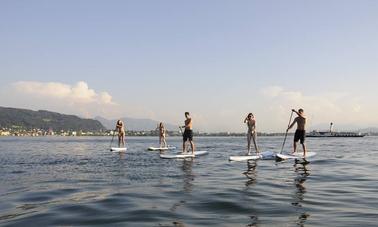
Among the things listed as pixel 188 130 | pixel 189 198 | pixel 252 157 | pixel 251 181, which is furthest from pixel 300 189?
pixel 188 130

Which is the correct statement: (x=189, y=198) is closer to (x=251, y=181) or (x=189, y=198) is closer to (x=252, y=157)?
(x=251, y=181)

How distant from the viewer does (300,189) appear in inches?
524

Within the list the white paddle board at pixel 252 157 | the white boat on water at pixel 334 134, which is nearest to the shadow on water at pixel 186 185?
the white paddle board at pixel 252 157

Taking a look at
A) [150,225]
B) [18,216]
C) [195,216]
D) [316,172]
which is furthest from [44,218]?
[316,172]

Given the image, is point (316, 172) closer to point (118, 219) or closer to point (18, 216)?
point (118, 219)

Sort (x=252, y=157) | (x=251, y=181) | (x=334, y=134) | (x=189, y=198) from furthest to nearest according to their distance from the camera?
(x=334, y=134)
(x=252, y=157)
(x=251, y=181)
(x=189, y=198)

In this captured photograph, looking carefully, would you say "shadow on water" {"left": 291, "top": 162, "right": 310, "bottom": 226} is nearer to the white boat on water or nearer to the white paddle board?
the white paddle board

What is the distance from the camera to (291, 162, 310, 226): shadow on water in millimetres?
9281

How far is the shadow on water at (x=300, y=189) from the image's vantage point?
9.28m

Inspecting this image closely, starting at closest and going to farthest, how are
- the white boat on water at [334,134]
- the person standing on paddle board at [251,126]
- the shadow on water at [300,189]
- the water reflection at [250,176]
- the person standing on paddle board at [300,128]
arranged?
1. the shadow on water at [300,189]
2. the water reflection at [250,176]
3. the person standing on paddle board at [300,128]
4. the person standing on paddle board at [251,126]
5. the white boat on water at [334,134]

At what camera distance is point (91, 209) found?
10211 mm

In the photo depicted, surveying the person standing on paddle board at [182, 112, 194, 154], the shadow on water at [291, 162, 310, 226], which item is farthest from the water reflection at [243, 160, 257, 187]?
the person standing on paddle board at [182, 112, 194, 154]

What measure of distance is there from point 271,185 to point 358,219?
516 centimetres

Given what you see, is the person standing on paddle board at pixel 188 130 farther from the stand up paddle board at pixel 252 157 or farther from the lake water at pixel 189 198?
the lake water at pixel 189 198
